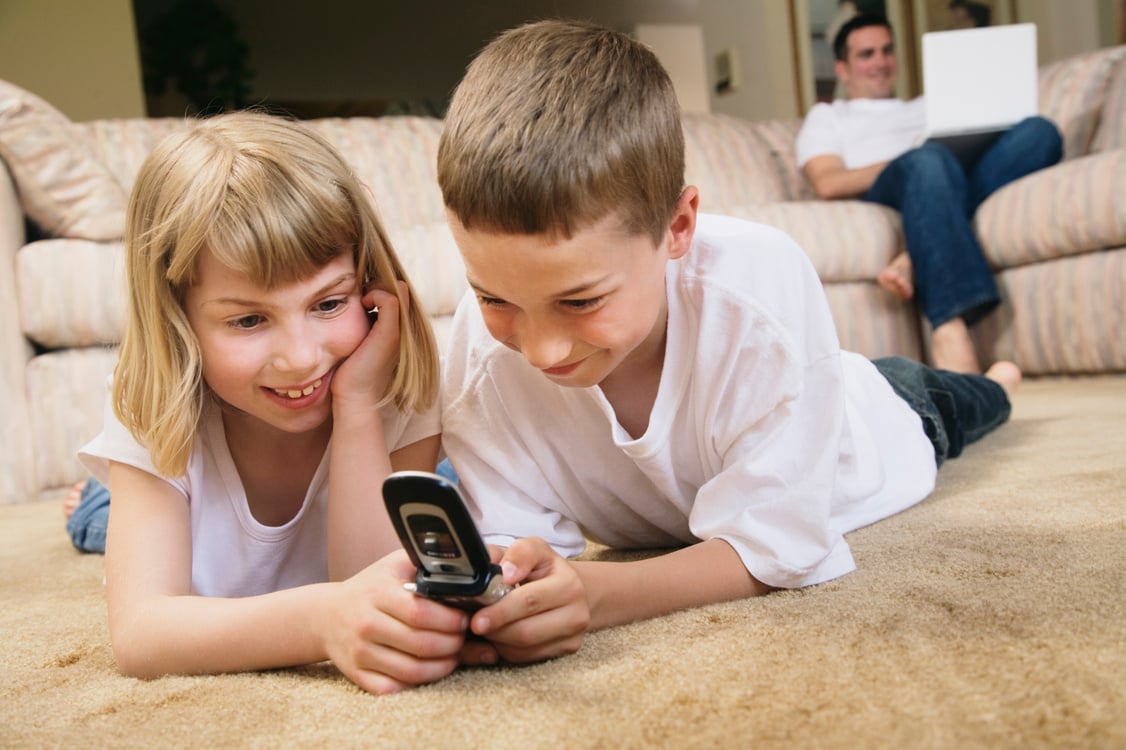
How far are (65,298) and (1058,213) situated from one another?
6.57 ft

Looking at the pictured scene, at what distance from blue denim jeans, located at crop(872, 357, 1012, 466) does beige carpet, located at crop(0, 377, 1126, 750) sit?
372 millimetres

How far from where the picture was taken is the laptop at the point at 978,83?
2.30 meters

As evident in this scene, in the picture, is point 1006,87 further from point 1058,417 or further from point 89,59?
point 89,59

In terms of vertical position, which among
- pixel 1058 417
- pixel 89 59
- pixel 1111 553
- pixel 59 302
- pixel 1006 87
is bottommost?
pixel 1058 417

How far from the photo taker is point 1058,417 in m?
1.55

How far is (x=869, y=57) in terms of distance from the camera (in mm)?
2756

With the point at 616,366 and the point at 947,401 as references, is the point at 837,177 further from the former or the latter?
the point at 616,366

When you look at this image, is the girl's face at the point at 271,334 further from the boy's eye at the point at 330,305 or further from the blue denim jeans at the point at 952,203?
the blue denim jeans at the point at 952,203

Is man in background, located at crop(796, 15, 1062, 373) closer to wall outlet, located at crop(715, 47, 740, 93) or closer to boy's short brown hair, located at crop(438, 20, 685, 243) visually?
wall outlet, located at crop(715, 47, 740, 93)

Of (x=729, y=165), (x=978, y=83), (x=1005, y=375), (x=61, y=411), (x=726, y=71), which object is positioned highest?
(x=726, y=71)

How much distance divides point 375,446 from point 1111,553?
0.59 meters

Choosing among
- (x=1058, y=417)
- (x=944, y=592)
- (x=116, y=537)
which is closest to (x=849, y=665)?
(x=944, y=592)

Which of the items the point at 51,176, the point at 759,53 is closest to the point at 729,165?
the point at 759,53

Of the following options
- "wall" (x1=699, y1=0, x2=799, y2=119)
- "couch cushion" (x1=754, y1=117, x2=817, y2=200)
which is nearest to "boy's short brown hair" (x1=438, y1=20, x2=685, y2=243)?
"couch cushion" (x1=754, y1=117, x2=817, y2=200)
